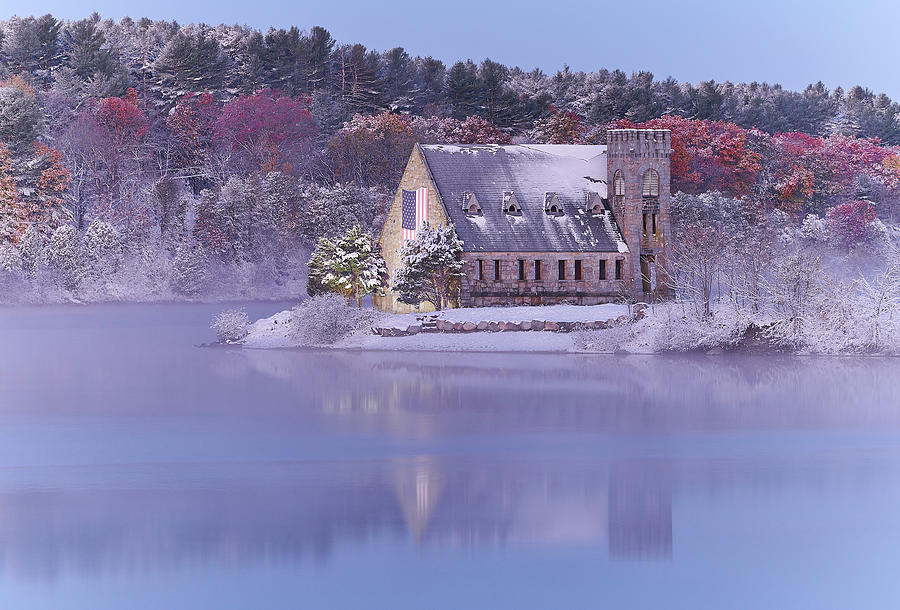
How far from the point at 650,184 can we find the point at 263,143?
32.1 m

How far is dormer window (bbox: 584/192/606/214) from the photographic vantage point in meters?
47.8

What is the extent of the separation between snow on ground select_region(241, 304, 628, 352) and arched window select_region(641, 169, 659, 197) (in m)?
5.99

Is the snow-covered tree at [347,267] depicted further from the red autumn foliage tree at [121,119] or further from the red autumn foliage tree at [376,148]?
the red autumn foliage tree at [121,119]

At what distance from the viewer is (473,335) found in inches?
1619

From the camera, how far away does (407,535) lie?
56.6ft

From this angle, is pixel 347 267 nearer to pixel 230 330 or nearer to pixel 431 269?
pixel 431 269

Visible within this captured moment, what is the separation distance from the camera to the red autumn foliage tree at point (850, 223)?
7138cm

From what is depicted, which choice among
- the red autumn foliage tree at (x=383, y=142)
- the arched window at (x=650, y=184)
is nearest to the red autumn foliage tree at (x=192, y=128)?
the red autumn foliage tree at (x=383, y=142)

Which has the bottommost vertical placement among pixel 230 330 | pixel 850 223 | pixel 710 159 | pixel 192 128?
pixel 230 330

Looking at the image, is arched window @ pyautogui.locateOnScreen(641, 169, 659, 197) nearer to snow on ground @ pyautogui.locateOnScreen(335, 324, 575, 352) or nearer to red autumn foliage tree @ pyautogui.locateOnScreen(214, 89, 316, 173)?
snow on ground @ pyautogui.locateOnScreen(335, 324, 575, 352)

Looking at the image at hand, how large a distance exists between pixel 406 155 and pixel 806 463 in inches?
2067

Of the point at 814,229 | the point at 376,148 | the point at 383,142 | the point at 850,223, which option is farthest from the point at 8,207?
the point at 850,223

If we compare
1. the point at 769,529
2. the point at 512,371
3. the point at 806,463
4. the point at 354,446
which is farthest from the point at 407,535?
the point at 512,371

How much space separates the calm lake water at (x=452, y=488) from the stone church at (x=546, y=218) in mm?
10377
